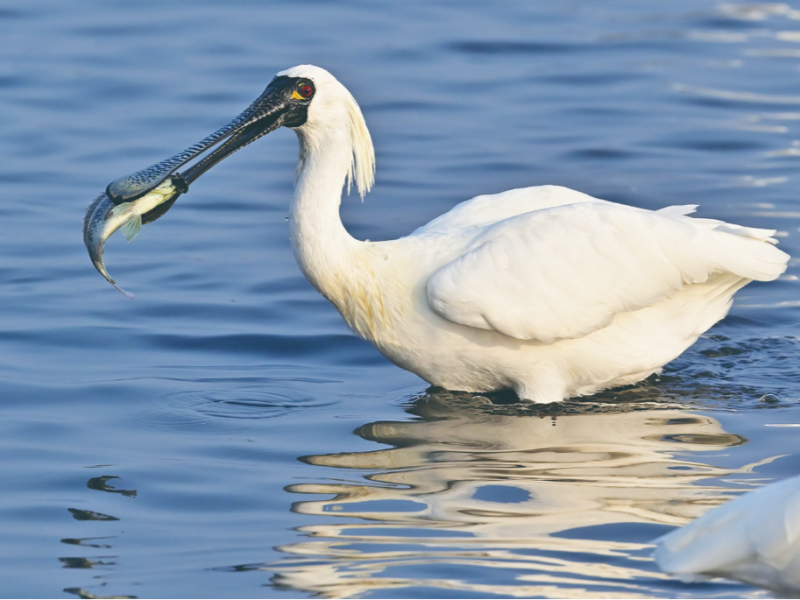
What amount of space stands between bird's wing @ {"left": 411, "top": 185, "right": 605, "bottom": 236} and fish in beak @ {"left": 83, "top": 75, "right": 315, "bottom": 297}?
3.61 feet

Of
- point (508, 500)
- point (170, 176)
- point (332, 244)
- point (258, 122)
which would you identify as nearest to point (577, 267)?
point (332, 244)

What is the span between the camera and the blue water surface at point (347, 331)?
5.66m

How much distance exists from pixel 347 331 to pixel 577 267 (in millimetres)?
1954

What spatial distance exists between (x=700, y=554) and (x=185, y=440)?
2.98m

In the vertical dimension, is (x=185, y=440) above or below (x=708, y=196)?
below

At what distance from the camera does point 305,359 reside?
824cm

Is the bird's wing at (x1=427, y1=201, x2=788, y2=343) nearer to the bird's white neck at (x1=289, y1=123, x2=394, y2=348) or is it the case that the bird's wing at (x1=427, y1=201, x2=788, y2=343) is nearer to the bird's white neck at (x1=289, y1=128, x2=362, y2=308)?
the bird's white neck at (x1=289, y1=123, x2=394, y2=348)

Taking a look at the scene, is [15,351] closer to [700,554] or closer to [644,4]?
[700,554]

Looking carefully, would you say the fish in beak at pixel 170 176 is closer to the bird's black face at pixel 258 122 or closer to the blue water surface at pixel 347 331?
the bird's black face at pixel 258 122

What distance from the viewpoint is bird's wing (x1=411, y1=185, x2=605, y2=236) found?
25.9 ft

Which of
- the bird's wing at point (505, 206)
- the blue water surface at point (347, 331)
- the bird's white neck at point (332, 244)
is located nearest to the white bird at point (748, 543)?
the blue water surface at point (347, 331)

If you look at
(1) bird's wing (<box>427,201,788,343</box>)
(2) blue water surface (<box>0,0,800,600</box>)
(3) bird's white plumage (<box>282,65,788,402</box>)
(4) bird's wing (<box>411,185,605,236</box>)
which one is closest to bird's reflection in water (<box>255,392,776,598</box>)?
(2) blue water surface (<box>0,0,800,600</box>)

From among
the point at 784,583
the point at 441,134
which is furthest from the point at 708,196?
the point at 784,583

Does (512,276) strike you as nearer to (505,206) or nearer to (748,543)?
(505,206)
